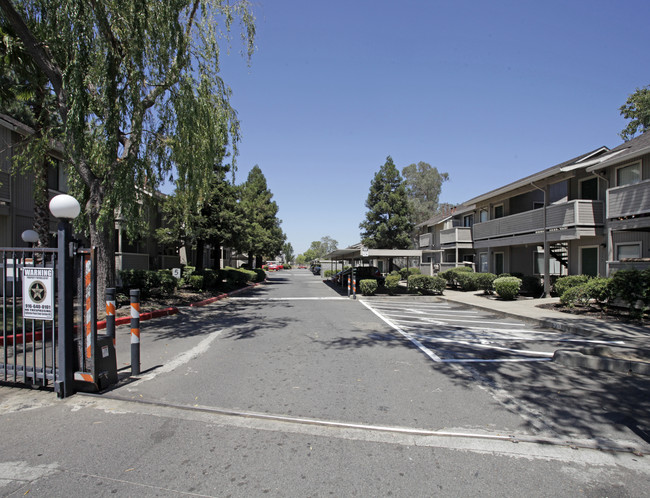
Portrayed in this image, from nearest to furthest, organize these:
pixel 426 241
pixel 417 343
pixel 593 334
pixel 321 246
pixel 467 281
A: 1. pixel 417 343
2. pixel 593 334
3. pixel 467 281
4. pixel 426 241
5. pixel 321 246

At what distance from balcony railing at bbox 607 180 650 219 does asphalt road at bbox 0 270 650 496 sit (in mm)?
9236

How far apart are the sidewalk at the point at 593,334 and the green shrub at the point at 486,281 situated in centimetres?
337

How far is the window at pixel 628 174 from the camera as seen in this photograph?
46.6ft

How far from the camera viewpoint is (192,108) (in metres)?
10.3

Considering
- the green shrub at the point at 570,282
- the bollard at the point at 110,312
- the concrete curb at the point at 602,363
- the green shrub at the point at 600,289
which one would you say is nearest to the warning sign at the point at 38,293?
the bollard at the point at 110,312

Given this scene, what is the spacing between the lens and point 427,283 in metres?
20.2

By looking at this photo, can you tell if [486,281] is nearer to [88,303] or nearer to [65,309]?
[88,303]

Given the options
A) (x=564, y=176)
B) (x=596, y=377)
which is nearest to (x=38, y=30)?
(x=596, y=377)

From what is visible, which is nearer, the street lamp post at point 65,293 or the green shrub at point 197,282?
the street lamp post at point 65,293

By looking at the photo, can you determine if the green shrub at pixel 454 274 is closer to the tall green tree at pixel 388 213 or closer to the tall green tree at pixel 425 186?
the tall green tree at pixel 388 213

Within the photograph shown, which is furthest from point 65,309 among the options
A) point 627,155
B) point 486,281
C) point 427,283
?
point 486,281

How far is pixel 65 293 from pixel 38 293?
568 mm

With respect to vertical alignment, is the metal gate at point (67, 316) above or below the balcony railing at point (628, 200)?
below

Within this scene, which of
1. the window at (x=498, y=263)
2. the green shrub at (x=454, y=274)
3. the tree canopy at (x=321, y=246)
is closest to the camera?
the green shrub at (x=454, y=274)
